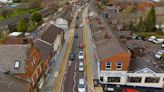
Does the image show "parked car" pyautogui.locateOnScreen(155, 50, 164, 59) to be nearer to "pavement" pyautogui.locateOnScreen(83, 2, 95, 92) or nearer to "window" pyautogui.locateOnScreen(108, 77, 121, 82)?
"window" pyautogui.locateOnScreen(108, 77, 121, 82)

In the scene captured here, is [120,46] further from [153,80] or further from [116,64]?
[153,80]

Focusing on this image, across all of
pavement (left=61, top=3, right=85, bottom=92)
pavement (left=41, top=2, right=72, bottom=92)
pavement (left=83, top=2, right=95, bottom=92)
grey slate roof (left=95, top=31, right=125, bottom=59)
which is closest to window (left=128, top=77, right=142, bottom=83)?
grey slate roof (left=95, top=31, right=125, bottom=59)

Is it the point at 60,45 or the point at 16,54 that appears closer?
the point at 16,54

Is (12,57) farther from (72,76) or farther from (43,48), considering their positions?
(72,76)

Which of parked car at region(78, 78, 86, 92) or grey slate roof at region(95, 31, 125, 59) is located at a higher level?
grey slate roof at region(95, 31, 125, 59)

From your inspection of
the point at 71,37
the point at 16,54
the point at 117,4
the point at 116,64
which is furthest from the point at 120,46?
the point at 117,4

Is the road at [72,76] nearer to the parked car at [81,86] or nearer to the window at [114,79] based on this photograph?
the parked car at [81,86]

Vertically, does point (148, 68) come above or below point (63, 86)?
above
